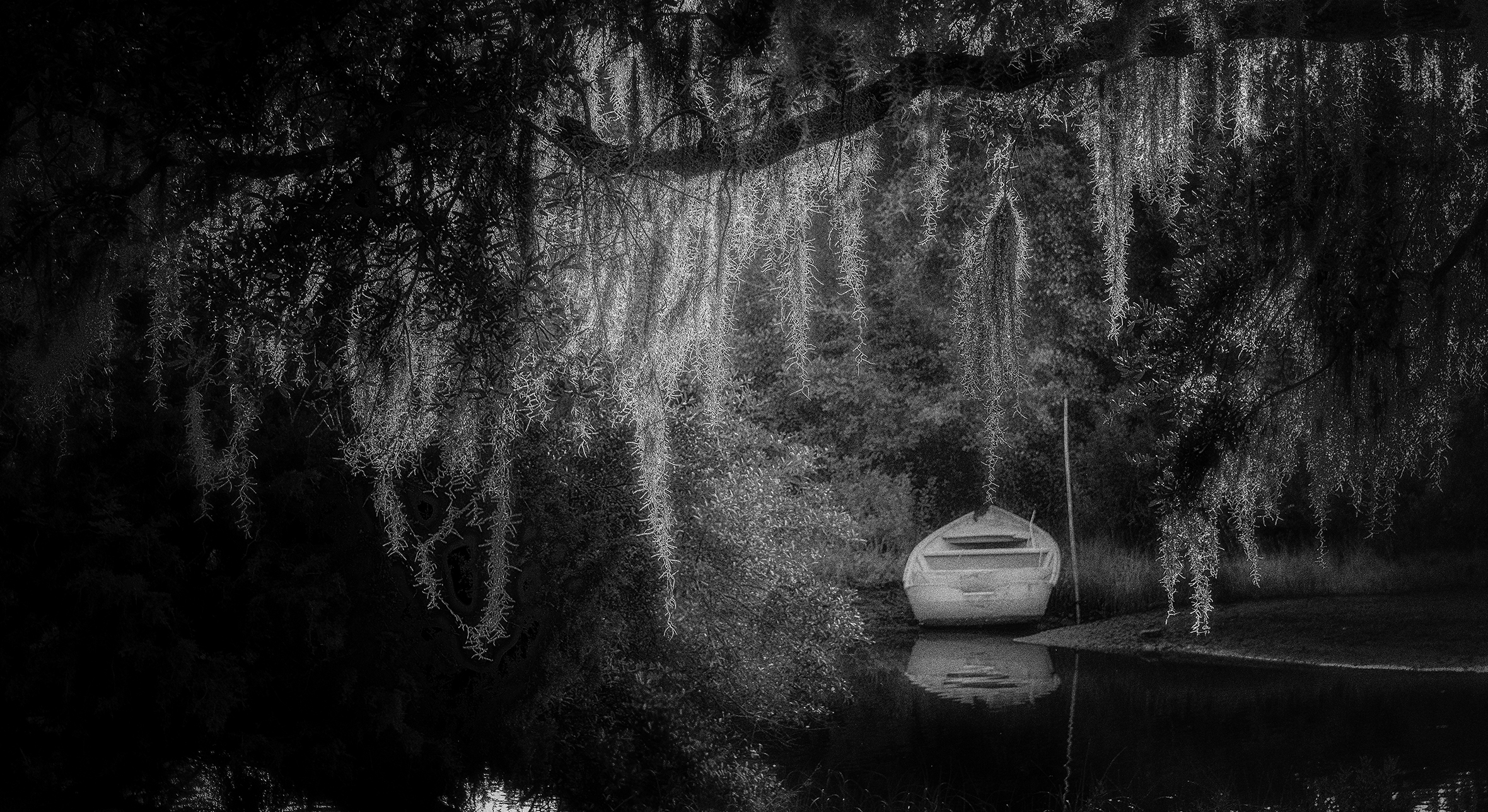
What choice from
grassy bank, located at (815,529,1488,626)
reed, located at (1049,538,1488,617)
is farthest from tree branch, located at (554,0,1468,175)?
reed, located at (1049,538,1488,617)

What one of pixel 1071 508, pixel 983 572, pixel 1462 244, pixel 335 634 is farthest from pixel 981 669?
pixel 1462 244

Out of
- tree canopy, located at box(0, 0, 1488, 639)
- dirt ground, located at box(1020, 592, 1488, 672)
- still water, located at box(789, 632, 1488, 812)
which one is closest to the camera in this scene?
tree canopy, located at box(0, 0, 1488, 639)

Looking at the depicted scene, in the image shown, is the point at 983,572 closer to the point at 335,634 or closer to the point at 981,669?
Result: the point at 981,669

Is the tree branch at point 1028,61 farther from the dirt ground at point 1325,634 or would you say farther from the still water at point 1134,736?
the dirt ground at point 1325,634

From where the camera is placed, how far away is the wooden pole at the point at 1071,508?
717 cm

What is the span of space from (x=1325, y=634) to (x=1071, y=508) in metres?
1.49

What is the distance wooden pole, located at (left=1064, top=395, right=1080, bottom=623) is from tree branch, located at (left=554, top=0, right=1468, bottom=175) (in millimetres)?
5554

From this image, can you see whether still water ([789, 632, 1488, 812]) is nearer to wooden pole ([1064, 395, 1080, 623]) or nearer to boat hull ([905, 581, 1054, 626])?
boat hull ([905, 581, 1054, 626])

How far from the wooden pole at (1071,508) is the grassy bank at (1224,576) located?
Result: 0.02 m

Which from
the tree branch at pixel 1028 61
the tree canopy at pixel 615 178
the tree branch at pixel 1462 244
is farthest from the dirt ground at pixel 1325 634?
the tree branch at pixel 1028 61

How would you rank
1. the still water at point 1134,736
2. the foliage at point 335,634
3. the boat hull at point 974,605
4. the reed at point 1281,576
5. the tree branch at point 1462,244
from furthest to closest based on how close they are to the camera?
the boat hull at point 974,605 < the reed at point 1281,576 < the still water at point 1134,736 < the foliage at point 335,634 < the tree branch at point 1462,244

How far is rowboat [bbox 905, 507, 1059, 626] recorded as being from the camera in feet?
23.3

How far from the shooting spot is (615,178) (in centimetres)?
179

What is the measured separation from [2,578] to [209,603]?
49 cm
